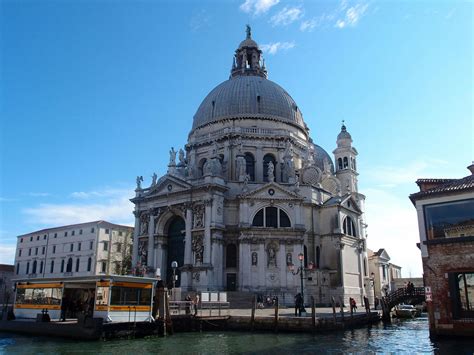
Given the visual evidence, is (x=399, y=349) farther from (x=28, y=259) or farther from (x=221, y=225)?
(x=28, y=259)

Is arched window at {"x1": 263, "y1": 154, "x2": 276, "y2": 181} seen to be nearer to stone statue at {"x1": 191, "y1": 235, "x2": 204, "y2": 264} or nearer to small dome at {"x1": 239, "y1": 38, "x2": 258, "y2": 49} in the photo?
stone statue at {"x1": 191, "y1": 235, "x2": 204, "y2": 264}

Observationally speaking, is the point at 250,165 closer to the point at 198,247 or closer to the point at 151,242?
the point at 198,247

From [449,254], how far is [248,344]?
Result: 951cm

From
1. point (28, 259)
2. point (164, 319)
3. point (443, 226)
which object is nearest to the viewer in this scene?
point (443, 226)

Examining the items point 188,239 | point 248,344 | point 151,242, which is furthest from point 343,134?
point 248,344

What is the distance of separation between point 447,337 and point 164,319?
42.8 ft

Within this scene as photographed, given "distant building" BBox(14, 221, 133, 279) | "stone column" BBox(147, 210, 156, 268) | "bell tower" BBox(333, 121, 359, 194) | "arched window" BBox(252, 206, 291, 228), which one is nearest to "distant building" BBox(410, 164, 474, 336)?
"arched window" BBox(252, 206, 291, 228)

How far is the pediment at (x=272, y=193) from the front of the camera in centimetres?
3959

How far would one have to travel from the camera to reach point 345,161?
5550 cm

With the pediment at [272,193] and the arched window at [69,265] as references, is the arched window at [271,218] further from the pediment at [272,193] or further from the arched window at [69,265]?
the arched window at [69,265]

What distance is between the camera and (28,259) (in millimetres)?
63000

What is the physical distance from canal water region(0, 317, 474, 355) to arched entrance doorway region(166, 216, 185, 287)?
59.5ft

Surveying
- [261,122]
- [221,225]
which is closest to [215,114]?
[261,122]

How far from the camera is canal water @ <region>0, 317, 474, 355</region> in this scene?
17750 mm
